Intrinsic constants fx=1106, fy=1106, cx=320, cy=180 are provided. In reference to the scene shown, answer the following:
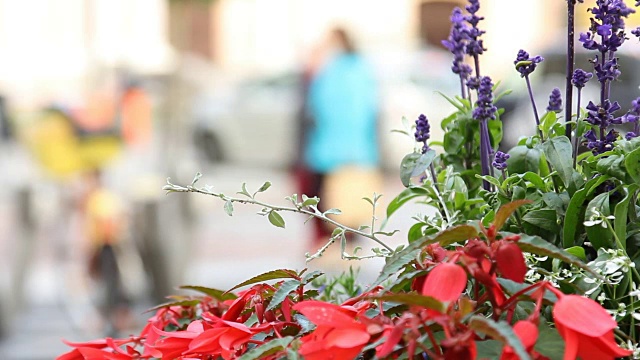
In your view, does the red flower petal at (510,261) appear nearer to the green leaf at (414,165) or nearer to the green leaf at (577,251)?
the green leaf at (577,251)

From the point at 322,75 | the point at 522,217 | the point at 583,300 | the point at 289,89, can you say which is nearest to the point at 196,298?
the point at 522,217

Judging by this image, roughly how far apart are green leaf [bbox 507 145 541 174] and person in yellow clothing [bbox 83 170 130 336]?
525cm

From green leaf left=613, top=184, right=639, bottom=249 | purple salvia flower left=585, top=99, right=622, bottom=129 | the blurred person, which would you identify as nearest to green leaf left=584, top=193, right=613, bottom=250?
green leaf left=613, top=184, right=639, bottom=249

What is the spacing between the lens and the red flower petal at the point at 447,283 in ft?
3.06

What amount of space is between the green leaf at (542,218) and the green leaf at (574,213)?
0.02 metres

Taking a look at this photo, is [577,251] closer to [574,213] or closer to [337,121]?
[574,213]

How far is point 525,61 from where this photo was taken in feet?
4.24

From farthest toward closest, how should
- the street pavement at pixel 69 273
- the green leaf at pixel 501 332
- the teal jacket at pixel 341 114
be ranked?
the teal jacket at pixel 341 114 < the street pavement at pixel 69 273 < the green leaf at pixel 501 332

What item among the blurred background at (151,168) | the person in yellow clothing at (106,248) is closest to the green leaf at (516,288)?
the blurred background at (151,168)

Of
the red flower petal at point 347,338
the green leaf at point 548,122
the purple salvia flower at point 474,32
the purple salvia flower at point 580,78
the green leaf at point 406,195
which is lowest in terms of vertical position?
the red flower petal at point 347,338

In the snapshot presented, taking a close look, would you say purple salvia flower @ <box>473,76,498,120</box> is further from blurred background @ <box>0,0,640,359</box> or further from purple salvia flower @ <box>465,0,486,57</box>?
blurred background @ <box>0,0,640,359</box>

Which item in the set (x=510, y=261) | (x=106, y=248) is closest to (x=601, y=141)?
(x=510, y=261)

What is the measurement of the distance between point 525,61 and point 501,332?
0.50 meters

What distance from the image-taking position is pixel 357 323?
97 centimetres
